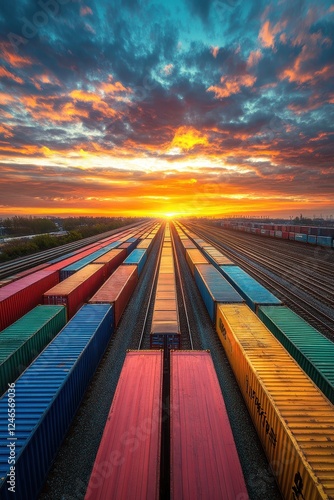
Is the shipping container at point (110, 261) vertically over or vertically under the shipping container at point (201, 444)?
over

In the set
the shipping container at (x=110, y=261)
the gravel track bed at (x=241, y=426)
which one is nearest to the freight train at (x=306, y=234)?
the shipping container at (x=110, y=261)

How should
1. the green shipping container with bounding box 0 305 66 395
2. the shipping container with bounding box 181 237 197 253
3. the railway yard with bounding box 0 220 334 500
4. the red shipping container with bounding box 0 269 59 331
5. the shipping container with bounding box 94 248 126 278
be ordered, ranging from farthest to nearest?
the shipping container with bounding box 181 237 197 253, the shipping container with bounding box 94 248 126 278, the red shipping container with bounding box 0 269 59 331, the green shipping container with bounding box 0 305 66 395, the railway yard with bounding box 0 220 334 500

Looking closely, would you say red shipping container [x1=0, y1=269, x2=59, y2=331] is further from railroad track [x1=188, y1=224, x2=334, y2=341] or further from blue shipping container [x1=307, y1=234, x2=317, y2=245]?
blue shipping container [x1=307, y1=234, x2=317, y2=245]

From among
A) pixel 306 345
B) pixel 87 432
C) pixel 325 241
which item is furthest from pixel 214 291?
pixel 325 241

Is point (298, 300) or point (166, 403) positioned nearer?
point (166, 403)

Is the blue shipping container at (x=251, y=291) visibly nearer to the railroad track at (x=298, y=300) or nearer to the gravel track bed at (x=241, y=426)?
the gravel track bed at (x=241, y=426)

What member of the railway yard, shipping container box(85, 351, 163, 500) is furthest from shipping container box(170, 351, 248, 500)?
shipping container box(85, 351, 163, 500)

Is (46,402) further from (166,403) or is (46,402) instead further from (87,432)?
(166,403)
